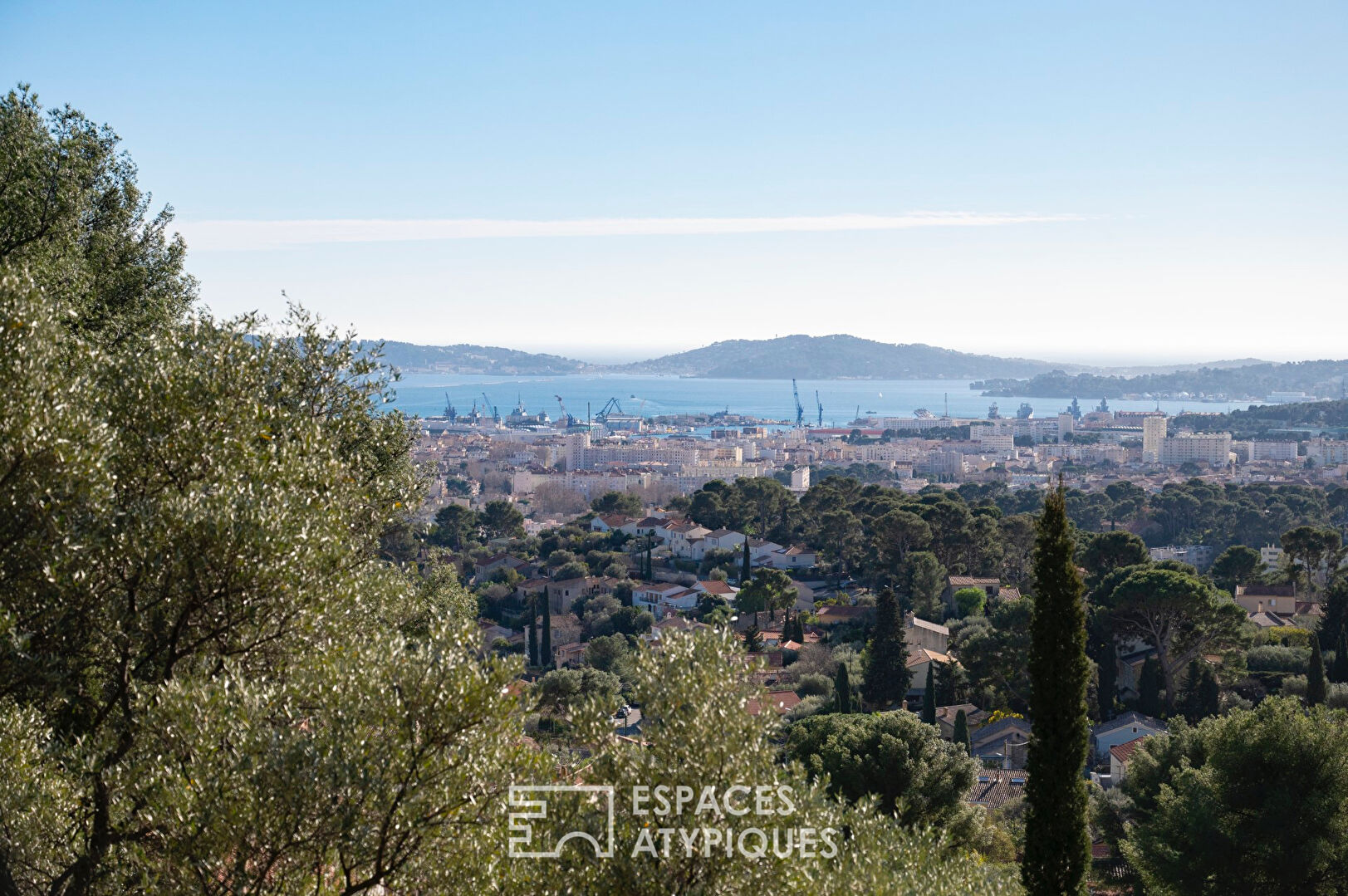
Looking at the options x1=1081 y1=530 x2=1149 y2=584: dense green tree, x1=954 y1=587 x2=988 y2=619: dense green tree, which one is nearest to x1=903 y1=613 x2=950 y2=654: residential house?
x1=954 y1=587 x2=988 y2=619: dense green tree

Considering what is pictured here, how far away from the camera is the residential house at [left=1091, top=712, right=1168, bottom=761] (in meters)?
17.2

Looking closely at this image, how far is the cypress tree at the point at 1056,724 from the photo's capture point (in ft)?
21.5

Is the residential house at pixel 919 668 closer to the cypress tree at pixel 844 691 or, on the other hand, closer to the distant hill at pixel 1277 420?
the cypress tree at pixel 844 691

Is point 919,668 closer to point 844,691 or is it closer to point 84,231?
point 844,691

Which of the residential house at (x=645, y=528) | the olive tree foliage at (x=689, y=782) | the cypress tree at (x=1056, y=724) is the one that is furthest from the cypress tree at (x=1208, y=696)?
the residential house at (x=645, y=528)

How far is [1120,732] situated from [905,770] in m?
7.50

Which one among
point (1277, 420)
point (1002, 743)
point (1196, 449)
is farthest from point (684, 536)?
point (1277, 420)

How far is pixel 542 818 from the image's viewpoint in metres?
4.04

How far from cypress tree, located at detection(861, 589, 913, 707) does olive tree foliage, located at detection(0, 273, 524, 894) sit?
15994 mm

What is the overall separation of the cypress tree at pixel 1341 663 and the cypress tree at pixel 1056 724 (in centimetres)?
1471

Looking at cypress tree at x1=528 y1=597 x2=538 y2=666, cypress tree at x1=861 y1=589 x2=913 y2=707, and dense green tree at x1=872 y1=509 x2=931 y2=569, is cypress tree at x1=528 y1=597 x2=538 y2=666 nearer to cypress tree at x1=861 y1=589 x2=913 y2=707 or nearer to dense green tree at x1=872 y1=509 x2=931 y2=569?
cypress tree at x1=861 y1=589 x2=913 y2=707

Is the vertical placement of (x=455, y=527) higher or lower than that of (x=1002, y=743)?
higher

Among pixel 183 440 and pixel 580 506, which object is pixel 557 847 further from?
pixel 580 506

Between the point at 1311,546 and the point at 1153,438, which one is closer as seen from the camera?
the point at 1311,546
